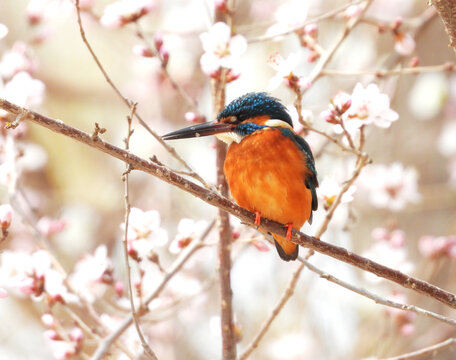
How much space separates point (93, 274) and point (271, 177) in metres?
1.07

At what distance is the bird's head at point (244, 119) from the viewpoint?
9.18 ft

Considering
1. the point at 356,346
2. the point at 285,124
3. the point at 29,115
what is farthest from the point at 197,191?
the point at 356,346

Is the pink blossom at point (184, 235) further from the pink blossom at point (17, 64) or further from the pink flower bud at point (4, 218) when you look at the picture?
the pink blossom at point (17, 64)

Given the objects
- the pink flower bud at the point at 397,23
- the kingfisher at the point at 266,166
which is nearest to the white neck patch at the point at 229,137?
the kingfisher at the point at 266,166

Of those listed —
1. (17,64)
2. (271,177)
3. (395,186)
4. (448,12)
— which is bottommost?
(271,177)

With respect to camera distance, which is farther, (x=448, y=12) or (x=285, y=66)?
(x=285, y=66)

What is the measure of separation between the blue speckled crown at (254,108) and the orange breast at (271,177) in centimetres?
19

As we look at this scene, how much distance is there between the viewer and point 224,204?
2.10 meters

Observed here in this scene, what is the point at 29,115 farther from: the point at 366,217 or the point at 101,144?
the point at 366,217

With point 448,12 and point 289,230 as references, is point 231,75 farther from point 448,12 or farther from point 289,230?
point 448,12

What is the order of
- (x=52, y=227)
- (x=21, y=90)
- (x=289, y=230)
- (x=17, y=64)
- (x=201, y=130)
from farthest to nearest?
(x=52, y=227) < (x=17, y=64) < (x=21, y=90) < (x=201, y=130) < (x=289, y=230)

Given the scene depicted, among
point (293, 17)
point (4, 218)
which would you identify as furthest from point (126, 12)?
point (4, 218)

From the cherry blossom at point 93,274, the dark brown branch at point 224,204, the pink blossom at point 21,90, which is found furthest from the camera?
the cherry blossom at point 93,274

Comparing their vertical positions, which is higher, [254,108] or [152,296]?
[254,108]
